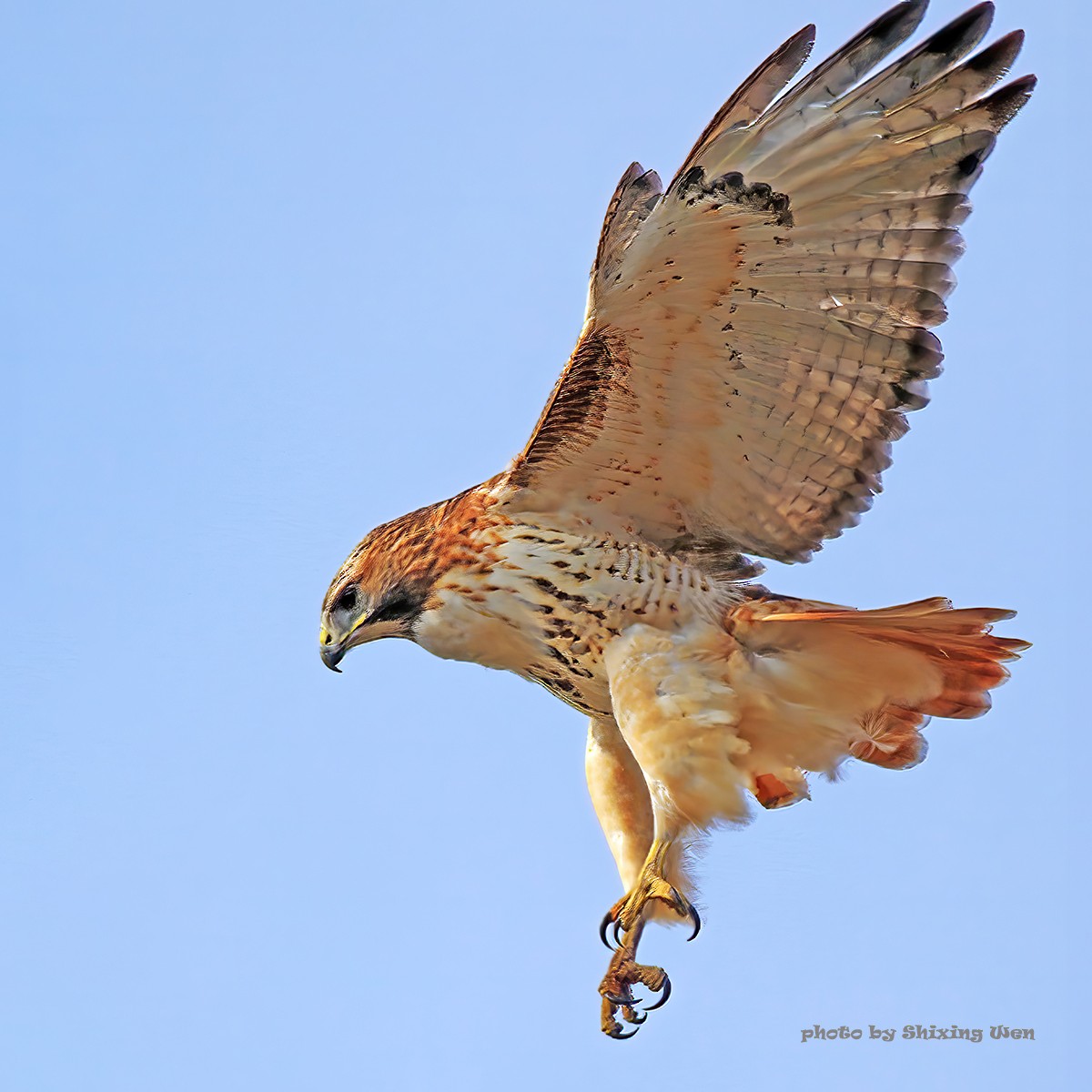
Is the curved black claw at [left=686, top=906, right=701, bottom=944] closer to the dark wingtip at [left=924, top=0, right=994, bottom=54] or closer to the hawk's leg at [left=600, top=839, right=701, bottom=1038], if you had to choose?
the hawk's leg at [left=600, top=839, right=701, bottom=1038]

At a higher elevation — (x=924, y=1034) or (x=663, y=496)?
(x=663, y=496)

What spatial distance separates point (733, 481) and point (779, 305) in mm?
701

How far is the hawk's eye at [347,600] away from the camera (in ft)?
18.0

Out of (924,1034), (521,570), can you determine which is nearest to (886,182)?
(521,570)

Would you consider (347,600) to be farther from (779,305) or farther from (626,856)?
(779,305)

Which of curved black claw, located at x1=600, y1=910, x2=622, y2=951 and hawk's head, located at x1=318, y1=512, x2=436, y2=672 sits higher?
hawk's head, located at x1=318, y1=512, x2=436, y2=672

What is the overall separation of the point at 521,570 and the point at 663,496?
1.97 ft

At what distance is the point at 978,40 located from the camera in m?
4.85

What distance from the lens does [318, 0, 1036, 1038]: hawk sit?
192 inches

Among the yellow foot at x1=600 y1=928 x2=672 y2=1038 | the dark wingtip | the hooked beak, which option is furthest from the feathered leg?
the dark wingtip

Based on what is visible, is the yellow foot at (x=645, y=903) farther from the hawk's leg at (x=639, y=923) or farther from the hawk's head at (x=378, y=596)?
the hawk's head at (x=378, y=596)

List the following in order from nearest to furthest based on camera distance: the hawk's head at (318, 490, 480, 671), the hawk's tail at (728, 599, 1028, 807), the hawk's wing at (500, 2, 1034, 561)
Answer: the hawk's wing at (500, 2, 1034, 561), the hawk's tail at (728, 599, 1028, 807), the hawk's head at (318, 490, 480, 671)

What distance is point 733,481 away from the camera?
563cm

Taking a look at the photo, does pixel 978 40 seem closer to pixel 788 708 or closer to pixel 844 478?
pixel 844 478
